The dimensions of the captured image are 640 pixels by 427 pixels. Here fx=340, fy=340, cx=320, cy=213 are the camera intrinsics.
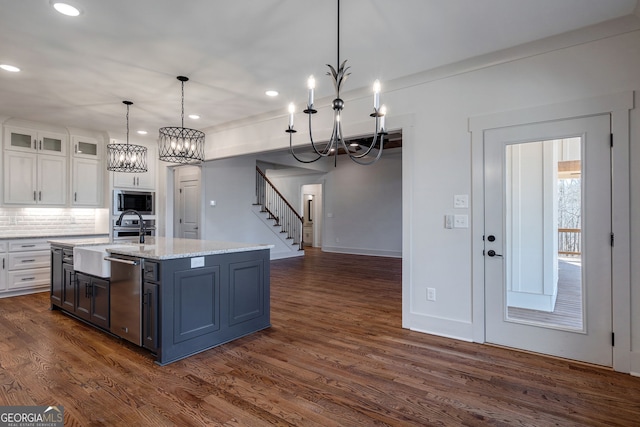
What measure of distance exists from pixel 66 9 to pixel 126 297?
2.36 metres

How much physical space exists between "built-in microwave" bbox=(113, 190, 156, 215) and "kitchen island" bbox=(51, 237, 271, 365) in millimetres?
2502

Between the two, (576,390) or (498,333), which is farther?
(498,333)

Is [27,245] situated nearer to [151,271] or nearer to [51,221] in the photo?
[51,221]

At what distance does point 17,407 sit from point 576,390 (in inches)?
148

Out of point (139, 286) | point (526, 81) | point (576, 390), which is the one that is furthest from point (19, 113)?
point (576, 390)

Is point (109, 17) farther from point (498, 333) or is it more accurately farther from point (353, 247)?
point (353, 247)

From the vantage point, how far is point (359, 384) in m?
2.49

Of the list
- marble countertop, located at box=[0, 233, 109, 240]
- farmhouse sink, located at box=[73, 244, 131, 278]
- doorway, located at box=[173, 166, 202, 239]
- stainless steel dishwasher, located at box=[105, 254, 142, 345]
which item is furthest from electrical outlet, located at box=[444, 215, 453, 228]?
marble countertop, located at box=[0, 233, 109, 240]

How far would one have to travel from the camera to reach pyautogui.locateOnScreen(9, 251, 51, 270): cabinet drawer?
5.00 metres

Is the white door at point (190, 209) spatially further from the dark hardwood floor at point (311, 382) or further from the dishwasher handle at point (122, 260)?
the dishwasher handle at point (122, 260)

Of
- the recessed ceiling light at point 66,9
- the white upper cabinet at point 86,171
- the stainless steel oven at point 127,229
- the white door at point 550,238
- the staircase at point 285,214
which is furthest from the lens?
the staircase at point 285,214

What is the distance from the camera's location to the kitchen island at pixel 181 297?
9.27 feet

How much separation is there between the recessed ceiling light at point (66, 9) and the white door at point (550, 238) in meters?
3.57

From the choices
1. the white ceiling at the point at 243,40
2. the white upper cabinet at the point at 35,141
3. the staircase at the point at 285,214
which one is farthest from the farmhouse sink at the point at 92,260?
the staircase at the point at 285,214
